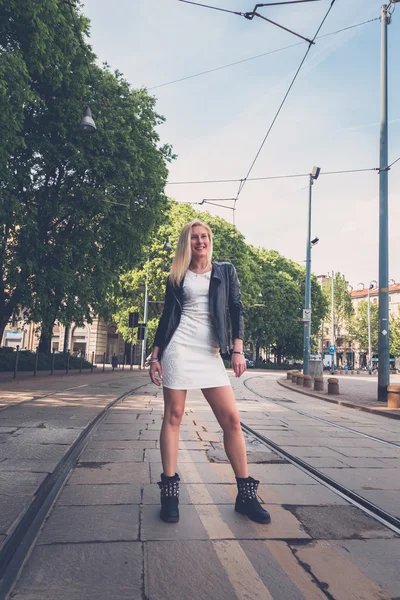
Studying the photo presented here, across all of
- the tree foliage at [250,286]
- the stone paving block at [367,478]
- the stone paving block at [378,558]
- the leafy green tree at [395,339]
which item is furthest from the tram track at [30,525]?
the leafy green tree at [395,339]

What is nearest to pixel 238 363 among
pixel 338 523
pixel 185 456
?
pixel 338 523

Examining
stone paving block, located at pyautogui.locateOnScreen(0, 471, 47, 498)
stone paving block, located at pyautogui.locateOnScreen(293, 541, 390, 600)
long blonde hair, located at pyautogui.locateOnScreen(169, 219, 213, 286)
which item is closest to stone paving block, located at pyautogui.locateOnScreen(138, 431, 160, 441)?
stone paving block, located at pyautogui.locateOnScreen(0, 471, 47, 498)

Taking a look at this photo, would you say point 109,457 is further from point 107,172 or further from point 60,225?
A: point 60,225

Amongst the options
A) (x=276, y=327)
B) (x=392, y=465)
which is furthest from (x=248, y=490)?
(x=276, y=327)

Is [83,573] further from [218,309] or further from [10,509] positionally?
[218,309]

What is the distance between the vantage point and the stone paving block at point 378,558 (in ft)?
7.19

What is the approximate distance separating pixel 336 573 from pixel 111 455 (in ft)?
9.80

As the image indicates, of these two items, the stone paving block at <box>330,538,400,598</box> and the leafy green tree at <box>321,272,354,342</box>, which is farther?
the leafy green tree at <box>321,272,354,342</box>

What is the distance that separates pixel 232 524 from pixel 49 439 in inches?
125

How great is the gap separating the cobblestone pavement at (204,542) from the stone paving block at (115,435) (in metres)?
1.11

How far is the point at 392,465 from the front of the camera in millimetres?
4820

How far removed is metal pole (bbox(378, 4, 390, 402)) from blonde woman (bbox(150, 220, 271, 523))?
412 inches

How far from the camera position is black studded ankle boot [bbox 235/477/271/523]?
2906 millimetres

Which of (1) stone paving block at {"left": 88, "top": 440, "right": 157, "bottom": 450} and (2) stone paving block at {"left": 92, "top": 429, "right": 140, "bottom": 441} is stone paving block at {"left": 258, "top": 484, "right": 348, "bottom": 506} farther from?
(2) stone paving block at {"left": 92, "top": 429, "right": 140, "bottom": 441}
